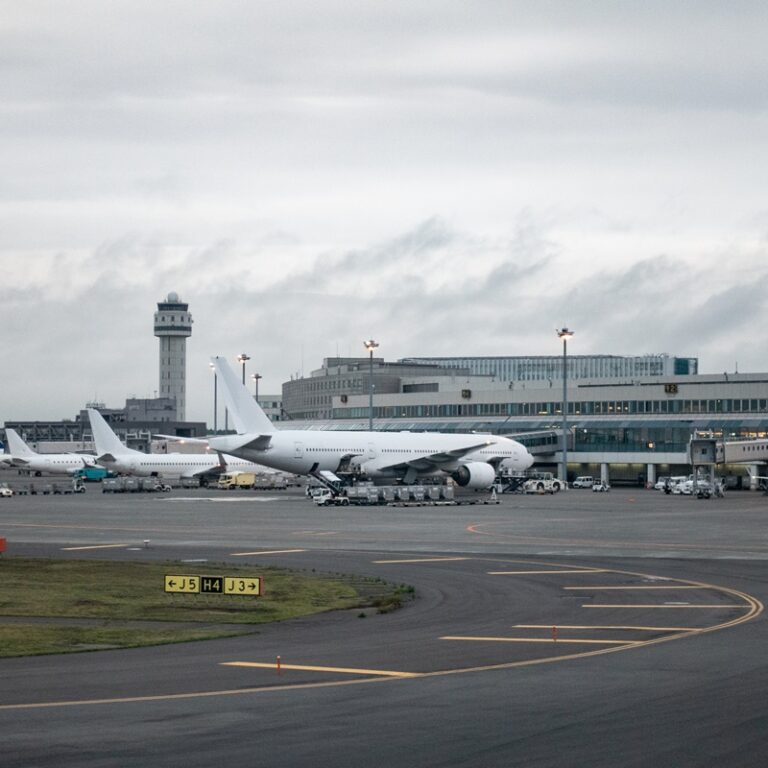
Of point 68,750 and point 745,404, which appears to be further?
point 745,404

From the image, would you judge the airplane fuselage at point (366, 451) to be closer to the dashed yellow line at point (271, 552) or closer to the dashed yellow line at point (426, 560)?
the dashed yellow line at point (271, 552)

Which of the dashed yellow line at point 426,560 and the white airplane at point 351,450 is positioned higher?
the white airplane at point 351,450

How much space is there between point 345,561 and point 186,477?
98.5 meters

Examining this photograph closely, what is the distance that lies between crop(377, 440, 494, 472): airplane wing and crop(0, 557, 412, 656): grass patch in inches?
2521

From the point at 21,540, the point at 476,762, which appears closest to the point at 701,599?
the point at 476,762

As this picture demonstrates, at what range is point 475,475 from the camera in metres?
109

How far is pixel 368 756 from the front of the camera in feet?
56.5

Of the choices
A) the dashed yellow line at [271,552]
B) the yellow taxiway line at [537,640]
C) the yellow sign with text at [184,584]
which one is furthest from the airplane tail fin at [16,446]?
the yellow taxiway line at [537,640]

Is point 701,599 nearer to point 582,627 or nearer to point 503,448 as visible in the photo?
point 582,627

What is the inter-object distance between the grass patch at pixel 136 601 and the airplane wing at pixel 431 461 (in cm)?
6404

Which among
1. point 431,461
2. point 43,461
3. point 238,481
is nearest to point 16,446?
point 43,461

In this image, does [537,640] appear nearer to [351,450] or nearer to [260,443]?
[260,443]

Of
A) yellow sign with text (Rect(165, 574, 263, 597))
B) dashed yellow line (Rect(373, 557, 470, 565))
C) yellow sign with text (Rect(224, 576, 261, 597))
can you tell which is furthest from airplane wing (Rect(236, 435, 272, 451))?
yellow sign with text (Rect(224, 576, 261, 597))

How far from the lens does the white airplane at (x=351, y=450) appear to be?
4075 inches
